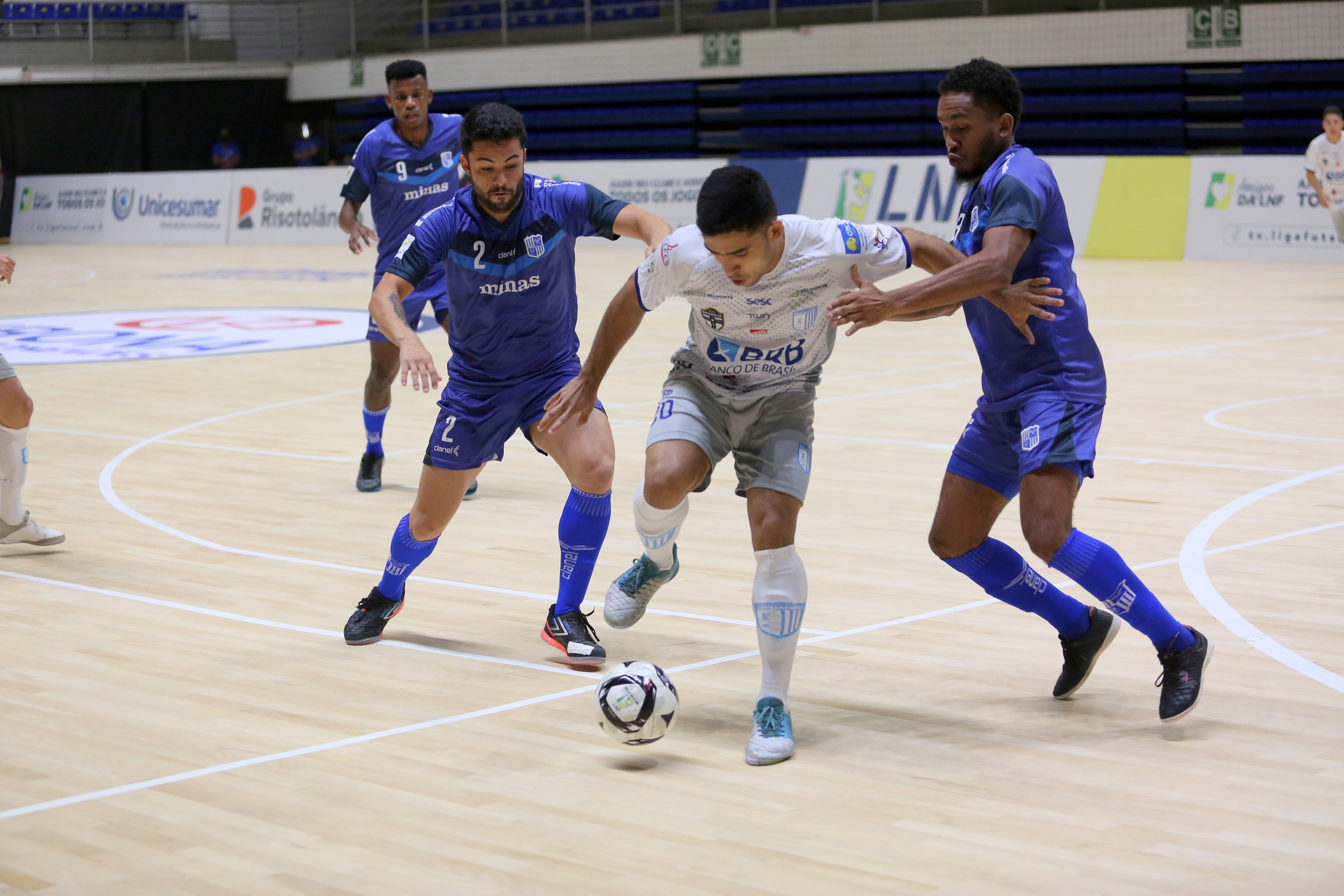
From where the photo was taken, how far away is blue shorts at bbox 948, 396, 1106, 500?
13.7ft

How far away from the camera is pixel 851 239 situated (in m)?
4.28

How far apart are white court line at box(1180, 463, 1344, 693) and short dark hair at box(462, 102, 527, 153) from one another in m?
2.82

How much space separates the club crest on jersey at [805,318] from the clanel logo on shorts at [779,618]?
30.5 inches

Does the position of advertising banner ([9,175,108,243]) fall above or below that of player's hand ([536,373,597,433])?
above

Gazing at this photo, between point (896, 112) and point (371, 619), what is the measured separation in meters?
20.0

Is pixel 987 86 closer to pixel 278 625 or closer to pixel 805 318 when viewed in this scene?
pixel 805 318

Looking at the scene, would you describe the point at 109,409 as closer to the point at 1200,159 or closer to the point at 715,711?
the point at 715,711

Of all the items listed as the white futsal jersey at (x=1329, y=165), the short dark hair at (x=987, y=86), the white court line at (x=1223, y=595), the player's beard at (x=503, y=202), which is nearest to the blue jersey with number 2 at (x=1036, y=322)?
the short dark hair at (x=987, y=86)

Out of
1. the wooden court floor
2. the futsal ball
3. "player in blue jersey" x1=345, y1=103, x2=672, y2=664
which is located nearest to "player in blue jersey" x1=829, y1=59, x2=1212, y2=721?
the wooden court floor

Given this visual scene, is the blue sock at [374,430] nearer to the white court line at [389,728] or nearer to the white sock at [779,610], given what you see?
the white court line at [389,728]

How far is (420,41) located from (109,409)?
790 inches

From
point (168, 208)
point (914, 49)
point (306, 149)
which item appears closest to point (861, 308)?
point (914, 49)

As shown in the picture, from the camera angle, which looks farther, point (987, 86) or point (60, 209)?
point (60, 209)

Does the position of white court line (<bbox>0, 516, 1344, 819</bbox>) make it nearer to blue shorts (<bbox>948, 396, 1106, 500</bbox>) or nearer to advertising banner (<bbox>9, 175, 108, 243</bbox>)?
blue shorts (<bbox>948, 396, 1106, 500</bbox>)
